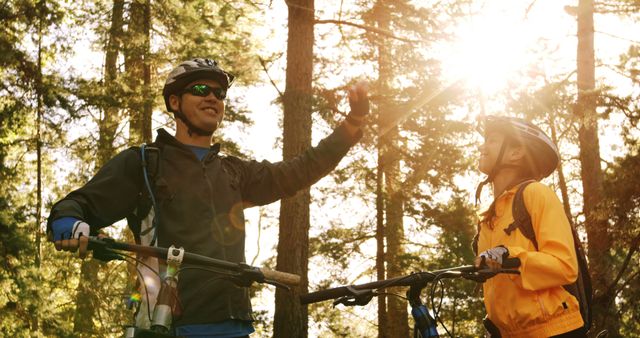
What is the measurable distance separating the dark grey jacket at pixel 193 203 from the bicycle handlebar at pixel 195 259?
0.51 meters

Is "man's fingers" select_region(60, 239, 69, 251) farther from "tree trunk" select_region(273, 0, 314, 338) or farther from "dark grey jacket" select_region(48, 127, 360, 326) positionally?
"tree trunk" select_region(273, 0, 314, 338)

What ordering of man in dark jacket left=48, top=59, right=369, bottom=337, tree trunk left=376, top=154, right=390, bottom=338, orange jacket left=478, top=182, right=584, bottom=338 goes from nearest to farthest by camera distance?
man in dark jacket left=48, top=59, right=369, bottom=337
orange jacket left=478, top=182, right=584, bottom=338
tree trunk left=376, top=154, right=390, bottom=338

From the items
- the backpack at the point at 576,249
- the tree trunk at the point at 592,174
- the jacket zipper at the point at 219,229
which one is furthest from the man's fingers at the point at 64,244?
the tree trunk at the point at 592,174

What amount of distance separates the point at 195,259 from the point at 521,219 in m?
2.25

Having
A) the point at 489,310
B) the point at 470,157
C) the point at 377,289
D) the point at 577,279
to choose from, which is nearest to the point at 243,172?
the point at 377,289

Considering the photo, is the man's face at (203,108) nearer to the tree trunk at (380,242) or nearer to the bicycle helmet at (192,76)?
the bicycle helmet at (192,76)

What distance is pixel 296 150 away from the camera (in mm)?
10219

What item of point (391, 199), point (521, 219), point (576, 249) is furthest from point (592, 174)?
point (521, 219)

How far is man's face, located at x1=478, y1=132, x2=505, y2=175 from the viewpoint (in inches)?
189

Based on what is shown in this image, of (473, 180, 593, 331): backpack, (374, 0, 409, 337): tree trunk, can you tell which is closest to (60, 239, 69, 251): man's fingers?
(473, 180, 593, 331): backpack

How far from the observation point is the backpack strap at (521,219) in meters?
4.24

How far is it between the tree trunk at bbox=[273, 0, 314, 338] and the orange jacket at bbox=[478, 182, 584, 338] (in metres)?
5.64

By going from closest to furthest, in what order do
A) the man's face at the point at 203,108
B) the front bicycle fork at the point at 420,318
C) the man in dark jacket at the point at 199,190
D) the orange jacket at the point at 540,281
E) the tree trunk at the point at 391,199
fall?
the front bicycle fork at the point at 420,318, the man in dark jacket at the point at 199,190, the orange jacket at the point at 540,281, the man's face at the point at 203,108, the tree trunk at the point at 391,199

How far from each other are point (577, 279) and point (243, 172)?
2249 mm
